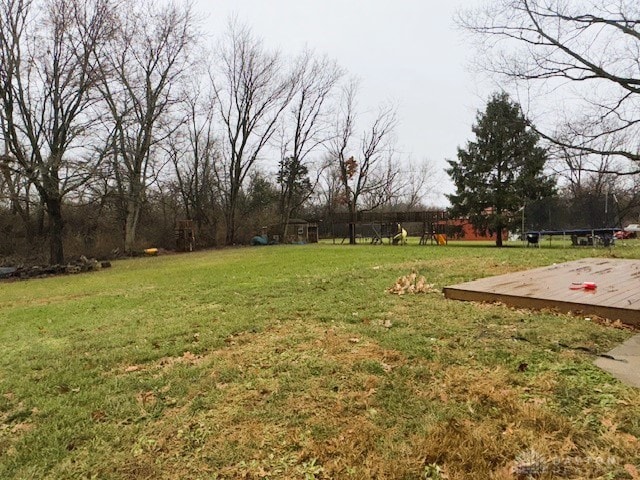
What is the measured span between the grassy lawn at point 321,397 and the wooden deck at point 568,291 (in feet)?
0.82

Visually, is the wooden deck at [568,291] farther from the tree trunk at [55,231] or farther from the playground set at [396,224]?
the tree trunk at [55,231]

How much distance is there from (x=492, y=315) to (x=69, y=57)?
16.5 m

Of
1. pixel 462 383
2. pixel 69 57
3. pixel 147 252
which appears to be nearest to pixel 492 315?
pixel 462 383

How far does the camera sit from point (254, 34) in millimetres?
24109

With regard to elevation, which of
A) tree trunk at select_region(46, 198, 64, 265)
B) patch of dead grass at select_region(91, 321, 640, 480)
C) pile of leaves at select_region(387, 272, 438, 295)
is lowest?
patch of dead grass at select_region(91, 321, 640, 480)

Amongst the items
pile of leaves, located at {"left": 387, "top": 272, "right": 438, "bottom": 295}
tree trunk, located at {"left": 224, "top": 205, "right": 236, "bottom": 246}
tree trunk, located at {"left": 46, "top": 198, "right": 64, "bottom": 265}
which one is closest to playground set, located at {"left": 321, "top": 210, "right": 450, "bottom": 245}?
tree trunk, located at {"left": 224, "top": 205, "right": 236, "bottom": 246}

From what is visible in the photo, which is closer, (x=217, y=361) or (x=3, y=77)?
(x=217, y=361)

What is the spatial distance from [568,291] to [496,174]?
14.8 m

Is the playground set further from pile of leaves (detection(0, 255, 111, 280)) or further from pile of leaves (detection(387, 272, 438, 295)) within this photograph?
pile of leaves (detection(387, 272, 438, 295))

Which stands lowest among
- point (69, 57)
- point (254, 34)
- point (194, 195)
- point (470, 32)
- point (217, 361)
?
point (217, 361)

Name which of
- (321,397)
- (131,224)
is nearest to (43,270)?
(131,224)

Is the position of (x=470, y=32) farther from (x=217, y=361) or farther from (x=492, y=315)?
(x=217, y=361)

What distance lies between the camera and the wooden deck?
3754mm

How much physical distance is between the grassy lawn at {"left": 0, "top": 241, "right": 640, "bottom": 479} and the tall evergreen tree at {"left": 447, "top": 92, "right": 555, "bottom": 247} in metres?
14.5
